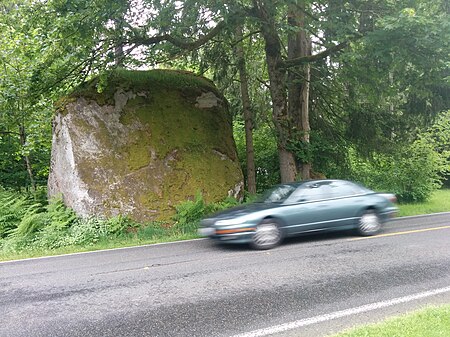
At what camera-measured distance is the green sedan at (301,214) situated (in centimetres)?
776

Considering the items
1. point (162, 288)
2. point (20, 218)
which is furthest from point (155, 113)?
point (162, 288)

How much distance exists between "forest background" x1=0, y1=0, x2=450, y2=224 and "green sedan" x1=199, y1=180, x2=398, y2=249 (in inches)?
158

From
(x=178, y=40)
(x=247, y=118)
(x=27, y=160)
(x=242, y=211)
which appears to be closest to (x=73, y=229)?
(x=242, y=211)

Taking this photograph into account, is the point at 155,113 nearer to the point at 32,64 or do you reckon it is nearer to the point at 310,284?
the point at 32,64

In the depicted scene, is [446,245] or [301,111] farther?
[301,111]

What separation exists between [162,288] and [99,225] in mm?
5680

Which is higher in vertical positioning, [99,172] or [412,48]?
[412,48]

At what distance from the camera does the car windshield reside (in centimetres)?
847

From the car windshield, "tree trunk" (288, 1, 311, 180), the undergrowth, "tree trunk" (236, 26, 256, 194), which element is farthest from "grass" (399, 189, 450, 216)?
the undergrowth

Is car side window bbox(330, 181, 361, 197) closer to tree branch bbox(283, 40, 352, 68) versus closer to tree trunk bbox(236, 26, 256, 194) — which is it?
tree branch bbox(283, 40, 352, 68)

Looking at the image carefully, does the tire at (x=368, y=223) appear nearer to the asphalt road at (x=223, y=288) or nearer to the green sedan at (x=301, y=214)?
A: the green sedan at (x=301, y=214)

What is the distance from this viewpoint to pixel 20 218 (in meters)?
11.4

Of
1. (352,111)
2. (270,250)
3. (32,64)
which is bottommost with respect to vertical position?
(270,250)

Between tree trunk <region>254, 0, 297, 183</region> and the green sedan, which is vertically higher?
tree trunk <region>254, 0, 297, 183</region>
